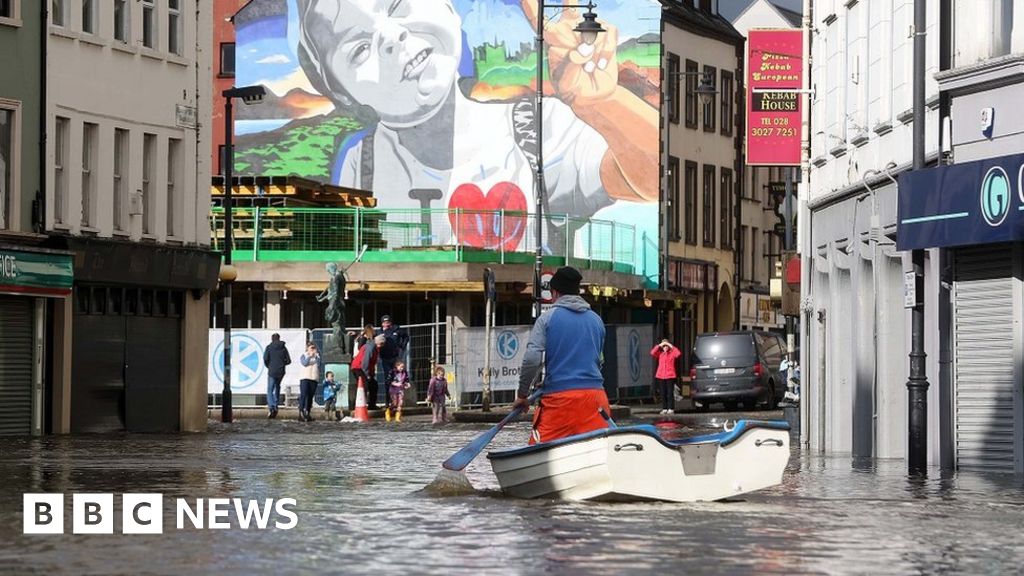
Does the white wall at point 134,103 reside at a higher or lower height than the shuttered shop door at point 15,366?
higher

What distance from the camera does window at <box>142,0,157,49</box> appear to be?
44.9 metres

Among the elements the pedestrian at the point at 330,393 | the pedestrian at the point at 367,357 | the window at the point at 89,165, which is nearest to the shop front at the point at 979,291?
the window at the point at 89,165

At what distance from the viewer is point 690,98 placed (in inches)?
3258

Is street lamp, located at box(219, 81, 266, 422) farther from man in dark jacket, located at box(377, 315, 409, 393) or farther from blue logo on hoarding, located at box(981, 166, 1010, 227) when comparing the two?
blue logo on hoarding, located at box(981, 166, 1010, 227)

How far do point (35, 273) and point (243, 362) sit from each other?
16.6m

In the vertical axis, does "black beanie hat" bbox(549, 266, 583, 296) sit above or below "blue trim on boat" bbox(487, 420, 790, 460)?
above

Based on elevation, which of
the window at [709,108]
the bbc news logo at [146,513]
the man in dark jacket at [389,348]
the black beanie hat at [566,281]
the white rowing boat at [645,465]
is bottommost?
the bbc news logo at [146,513]

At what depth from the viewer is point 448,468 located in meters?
19.6

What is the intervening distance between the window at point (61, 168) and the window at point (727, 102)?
46.9 meters

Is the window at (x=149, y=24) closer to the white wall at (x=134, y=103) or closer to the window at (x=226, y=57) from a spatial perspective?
the white wall at (x=134, y=103)

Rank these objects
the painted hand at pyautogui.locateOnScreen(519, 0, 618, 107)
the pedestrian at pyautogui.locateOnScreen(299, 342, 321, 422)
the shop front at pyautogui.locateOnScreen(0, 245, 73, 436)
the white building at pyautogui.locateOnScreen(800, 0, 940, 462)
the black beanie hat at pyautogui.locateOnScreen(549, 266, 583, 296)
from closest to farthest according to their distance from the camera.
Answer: the black beanie hat at pyautogui.locateOnScreen(549, 266, 583, 296) → the white building at pyautogui.locateOnScreen(800, 0, 940, 462) → the shop front at pyautogui.locateOnScreen(0, 245, 73, 436) → the pedestrian at pyautogui.locateOnScreen(299, 342, 321, 422) → the painted hand at pyautogui.locateOnScreen(519, 0, 618, 107)

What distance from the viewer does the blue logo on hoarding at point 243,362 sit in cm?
5628

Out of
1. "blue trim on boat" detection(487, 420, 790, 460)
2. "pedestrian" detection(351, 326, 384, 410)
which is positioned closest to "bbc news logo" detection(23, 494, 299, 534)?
"blue trim on boat" detection(487, 420, 790, 460)

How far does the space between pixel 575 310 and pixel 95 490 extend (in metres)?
4.28
